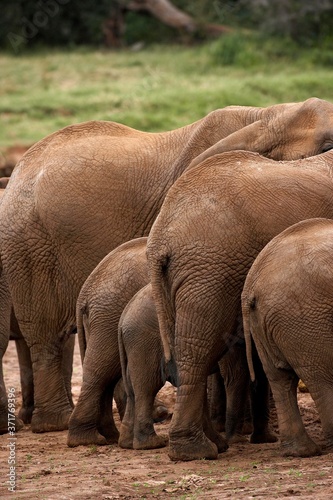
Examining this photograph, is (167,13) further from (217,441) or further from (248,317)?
(248,317)

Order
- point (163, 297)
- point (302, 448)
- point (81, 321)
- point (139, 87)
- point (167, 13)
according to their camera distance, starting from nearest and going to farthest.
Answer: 1. point (302, 448)
2. point (163, 297)
3. point (81, 321)
4. point (139, 87)
5. point (167, 13)

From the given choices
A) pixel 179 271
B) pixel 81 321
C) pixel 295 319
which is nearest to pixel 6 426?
pixel 81 321

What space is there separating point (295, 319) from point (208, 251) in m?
0.72

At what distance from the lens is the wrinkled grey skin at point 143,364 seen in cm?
789

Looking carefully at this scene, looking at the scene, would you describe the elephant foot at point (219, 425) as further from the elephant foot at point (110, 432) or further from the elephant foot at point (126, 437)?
the elephant foot at point (126, 437)

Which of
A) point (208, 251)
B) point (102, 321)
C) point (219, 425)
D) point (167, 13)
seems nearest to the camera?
point (208, 251)

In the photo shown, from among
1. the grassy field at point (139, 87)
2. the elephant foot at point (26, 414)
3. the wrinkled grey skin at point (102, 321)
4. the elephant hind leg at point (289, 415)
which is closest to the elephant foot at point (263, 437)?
the elephant hind leg at point (289, 415)

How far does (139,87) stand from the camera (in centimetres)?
1991

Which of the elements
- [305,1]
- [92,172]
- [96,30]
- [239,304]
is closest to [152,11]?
[96,30]

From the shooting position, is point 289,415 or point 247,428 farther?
point 247,428

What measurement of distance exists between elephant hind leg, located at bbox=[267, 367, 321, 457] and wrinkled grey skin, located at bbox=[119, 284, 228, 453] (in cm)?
64

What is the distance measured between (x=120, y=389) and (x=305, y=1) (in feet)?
49.7

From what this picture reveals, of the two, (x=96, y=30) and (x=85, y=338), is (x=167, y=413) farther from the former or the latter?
(x=96, y=30)

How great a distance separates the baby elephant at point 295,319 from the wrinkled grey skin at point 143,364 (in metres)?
0.69
